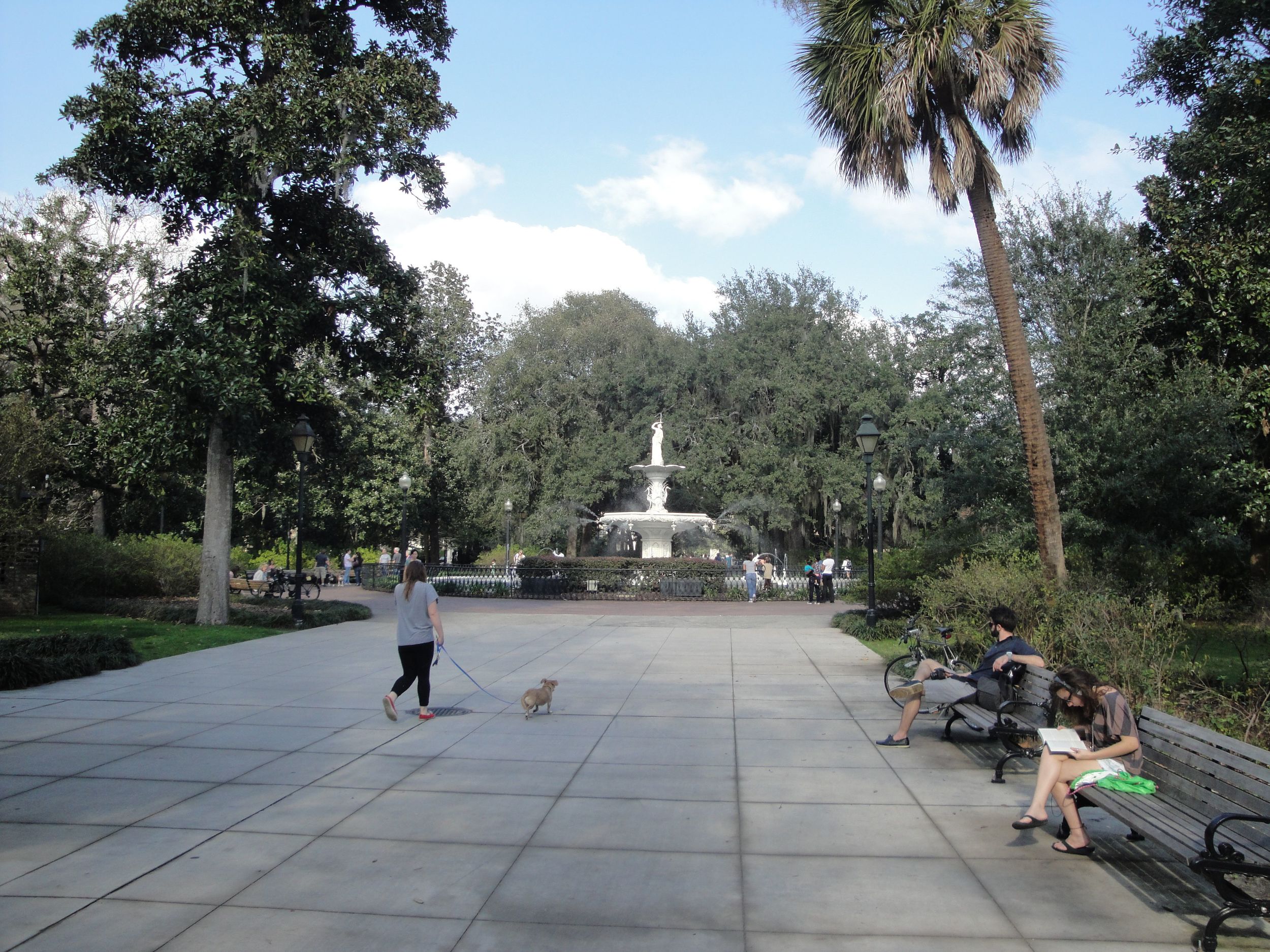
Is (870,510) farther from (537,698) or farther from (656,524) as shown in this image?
(656,524)

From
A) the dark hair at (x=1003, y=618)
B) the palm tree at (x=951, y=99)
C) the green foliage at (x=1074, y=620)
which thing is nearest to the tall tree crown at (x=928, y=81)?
the palm tree at (x=951, y=99)

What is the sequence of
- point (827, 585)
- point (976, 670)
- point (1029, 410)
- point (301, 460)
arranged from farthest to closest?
point (827, 585)
point (301, 460)
point (1029, 410)
point (976, 670)

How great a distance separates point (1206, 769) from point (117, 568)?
24.9 metres

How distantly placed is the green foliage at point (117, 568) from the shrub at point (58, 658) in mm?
11433

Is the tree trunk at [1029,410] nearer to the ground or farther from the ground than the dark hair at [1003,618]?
farther from the ground

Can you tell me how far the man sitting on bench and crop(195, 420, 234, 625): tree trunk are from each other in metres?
14.6

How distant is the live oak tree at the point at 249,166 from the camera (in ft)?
57.7

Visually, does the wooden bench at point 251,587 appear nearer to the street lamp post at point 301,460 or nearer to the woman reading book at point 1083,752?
the street lamp post at point 301,460

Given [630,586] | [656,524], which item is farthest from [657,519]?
[630,586]

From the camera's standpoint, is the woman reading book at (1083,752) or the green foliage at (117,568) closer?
the woman reading book at (1083,752)

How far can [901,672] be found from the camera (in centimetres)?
1136

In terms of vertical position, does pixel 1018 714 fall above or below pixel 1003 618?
below

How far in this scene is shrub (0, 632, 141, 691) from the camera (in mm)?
10742

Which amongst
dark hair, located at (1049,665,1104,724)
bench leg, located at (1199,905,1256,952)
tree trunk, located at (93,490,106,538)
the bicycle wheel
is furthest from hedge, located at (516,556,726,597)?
bench leg, located at (1199,905,1256,952)
